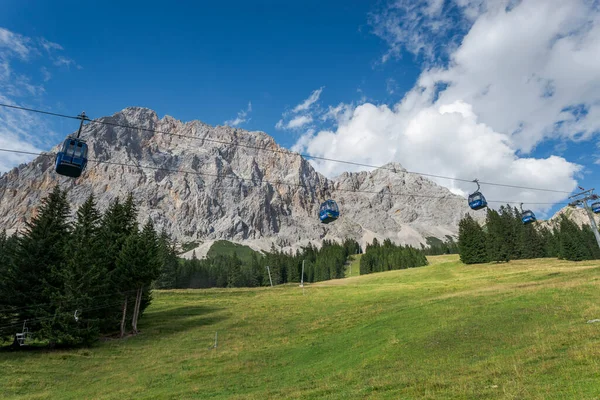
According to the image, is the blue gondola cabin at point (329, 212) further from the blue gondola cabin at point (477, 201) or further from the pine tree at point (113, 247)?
the pine tree at point (113, 247)

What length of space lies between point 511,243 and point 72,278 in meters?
118

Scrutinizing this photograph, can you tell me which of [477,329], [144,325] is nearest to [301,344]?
[477,329]

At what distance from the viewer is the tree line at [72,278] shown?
35.0m

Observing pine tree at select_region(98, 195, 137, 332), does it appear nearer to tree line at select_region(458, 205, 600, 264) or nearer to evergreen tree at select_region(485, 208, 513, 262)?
tree line at select_region(458, 205, 600, 264)

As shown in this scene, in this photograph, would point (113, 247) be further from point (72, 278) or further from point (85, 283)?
point (72, 278)

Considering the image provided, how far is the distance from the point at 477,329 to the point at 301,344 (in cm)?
1497

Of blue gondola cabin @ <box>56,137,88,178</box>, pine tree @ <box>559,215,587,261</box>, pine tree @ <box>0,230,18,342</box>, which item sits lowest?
pine tree @ <box>0,230,18,342</box>

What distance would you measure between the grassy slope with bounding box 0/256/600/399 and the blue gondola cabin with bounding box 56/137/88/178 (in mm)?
14381

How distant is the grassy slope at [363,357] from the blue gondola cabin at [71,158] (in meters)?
14.4

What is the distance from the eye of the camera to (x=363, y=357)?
21609 mm

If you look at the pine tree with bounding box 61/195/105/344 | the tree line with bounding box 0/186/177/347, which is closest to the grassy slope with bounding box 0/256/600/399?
the pine tree with bounding box 61/195/105/344

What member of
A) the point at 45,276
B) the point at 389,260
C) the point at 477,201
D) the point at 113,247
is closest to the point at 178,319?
the point at 113,247

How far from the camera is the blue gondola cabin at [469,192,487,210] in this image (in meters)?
36.3

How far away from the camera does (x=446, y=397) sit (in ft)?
35.2
